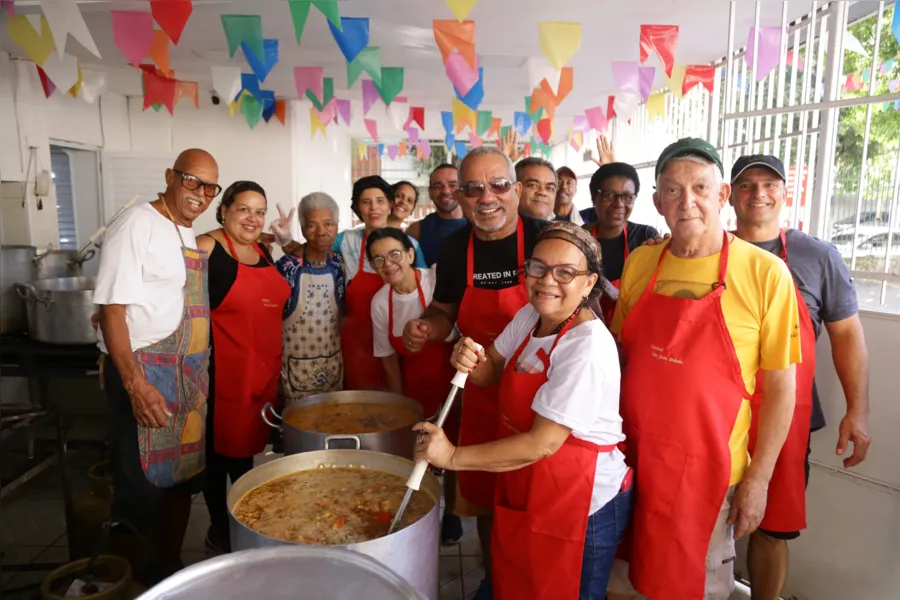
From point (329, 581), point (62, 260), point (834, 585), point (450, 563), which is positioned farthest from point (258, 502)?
point (62, 260)

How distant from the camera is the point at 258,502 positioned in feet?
6.00

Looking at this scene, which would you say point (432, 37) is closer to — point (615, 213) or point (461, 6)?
point (461, 6)

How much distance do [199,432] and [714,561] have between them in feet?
6.89

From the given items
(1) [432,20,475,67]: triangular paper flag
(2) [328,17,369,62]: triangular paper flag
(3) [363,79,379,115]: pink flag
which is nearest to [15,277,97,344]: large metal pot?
(2) [328,17,369,62]: triangular paper flag

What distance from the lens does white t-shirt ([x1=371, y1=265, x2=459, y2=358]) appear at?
286 cm

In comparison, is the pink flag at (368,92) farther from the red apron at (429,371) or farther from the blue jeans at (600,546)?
the blue jeans at (600,546)

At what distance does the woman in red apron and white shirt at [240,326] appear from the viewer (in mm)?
2695

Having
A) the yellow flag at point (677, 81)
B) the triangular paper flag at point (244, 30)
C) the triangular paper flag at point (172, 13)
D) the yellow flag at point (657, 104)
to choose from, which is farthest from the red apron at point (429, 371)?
the yellow flag at point (657, 104)

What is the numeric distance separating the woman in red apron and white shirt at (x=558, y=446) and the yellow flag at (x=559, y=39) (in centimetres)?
288

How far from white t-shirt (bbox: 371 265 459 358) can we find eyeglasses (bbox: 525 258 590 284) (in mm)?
1229

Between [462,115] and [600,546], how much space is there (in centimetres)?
665

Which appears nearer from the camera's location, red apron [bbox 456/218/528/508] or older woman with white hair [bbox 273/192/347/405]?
red apron [bbox 456/218/528/508]

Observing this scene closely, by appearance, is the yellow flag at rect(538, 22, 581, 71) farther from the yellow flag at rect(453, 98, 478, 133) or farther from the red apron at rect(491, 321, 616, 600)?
the red apron at rect(491, 321, 616, 600)

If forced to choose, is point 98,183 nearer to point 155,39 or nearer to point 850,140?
point 155,39
